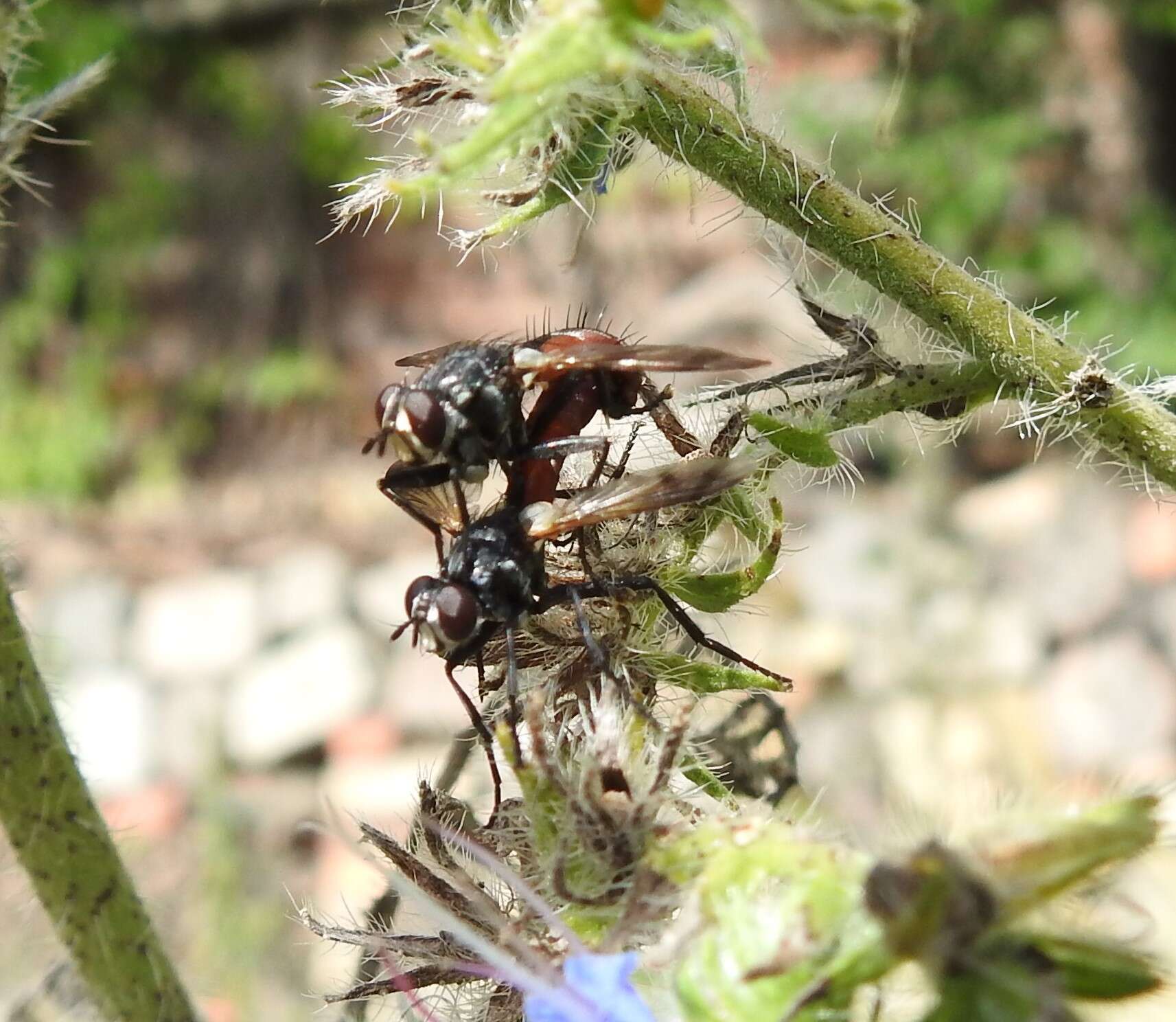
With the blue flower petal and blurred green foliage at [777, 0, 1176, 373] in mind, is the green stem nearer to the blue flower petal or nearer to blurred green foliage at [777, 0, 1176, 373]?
the blue flower petal

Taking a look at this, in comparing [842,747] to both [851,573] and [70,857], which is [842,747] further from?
[70,857]

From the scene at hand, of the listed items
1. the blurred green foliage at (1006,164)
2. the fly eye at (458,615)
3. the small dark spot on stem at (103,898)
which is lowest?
the small dark spot on stem at (103,898)

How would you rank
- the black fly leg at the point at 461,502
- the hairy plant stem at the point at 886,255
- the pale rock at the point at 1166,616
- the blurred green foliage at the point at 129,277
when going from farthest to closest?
1. the blurred green foliage at the point at 129,277
2. the pale rock at the point at 1166,616
3. the black fly leg at the point at 461,502
4. the hairy plant stem at the point at 886,255

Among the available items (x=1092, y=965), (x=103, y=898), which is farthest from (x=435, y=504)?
(x=1092, y=965)

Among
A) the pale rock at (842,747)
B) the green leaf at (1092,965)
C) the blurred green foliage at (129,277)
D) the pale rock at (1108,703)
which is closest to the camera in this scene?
the green leaf at (1092,965)

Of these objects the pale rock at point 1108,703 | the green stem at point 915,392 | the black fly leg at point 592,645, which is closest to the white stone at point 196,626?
the pale rock at point 1108,703

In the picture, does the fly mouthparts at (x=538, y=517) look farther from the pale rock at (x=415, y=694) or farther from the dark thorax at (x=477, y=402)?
the pale rock at (x=415, y=694)

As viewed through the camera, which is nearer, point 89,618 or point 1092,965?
point 1092,965
